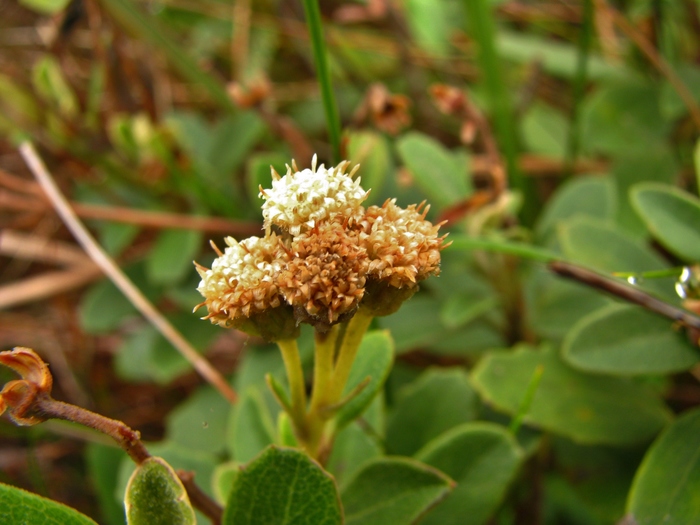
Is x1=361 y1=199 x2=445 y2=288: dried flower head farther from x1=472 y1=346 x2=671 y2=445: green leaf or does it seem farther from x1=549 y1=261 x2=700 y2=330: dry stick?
x1=472 y1=346 x2=671 y2=445: green leaf

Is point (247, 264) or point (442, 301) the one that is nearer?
point (247, 264)

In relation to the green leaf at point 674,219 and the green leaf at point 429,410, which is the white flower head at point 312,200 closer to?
the green leaf at point 674,219

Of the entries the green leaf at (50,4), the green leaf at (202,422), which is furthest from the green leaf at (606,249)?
the green leaf at (50,4)

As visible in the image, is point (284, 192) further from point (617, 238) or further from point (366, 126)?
point (366, 126)

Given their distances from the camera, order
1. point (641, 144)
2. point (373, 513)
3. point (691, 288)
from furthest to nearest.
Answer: point (641, 144)
point (691, 288)
point (373, 513)

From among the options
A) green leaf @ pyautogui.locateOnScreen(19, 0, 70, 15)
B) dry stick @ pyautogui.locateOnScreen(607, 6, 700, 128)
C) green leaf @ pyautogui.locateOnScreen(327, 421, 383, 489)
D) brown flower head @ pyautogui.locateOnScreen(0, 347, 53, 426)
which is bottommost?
green leaf @ pyautogui.locateOnScreen(327, 421, 383, 489)

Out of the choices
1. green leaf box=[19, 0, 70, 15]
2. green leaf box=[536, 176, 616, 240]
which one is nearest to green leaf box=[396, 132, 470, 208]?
green leaf box=[536, 176, 616, 240]

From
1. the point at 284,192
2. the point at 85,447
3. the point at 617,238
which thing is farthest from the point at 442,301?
the point at 85,447
